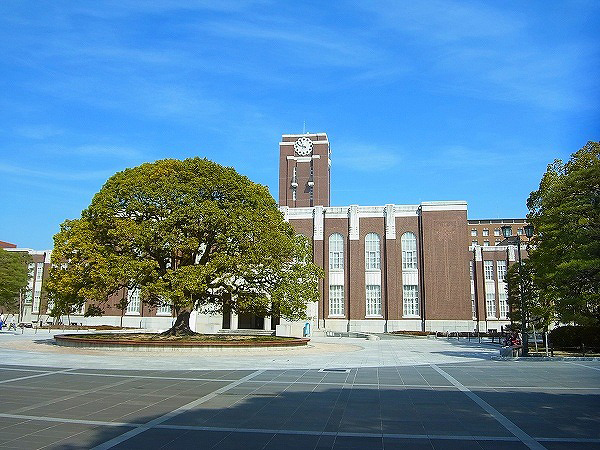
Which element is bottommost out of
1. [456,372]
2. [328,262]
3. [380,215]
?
[456,372]

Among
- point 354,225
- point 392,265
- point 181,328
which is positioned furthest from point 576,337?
point 354,225

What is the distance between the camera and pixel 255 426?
8.72m

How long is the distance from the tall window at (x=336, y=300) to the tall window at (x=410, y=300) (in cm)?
677

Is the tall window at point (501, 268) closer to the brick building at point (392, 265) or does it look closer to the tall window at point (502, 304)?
the tall window at point (502, 304)

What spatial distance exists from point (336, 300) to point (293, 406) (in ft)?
149

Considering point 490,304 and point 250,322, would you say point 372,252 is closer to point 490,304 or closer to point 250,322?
point 250,322

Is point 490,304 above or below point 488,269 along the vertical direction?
below

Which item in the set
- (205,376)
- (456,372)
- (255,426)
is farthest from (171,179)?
(255,426)

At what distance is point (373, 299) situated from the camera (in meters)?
54.8

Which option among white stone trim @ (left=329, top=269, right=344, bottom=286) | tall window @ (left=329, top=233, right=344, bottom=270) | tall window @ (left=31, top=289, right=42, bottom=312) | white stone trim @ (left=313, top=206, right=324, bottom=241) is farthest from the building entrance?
tall window @ (left=31, top=289, right=42, bottom=312)

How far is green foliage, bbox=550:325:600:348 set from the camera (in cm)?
2691

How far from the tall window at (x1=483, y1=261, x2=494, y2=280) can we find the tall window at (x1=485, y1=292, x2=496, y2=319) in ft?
7.60

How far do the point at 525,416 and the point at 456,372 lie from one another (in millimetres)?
8109

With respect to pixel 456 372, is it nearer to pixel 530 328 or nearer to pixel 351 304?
pixel 530 328
